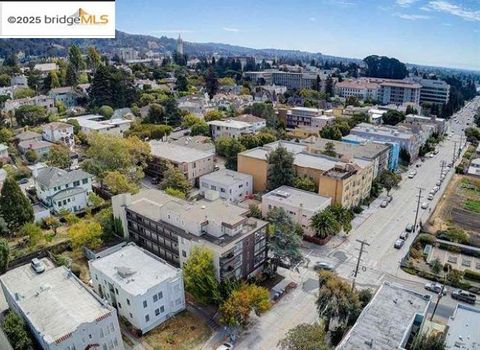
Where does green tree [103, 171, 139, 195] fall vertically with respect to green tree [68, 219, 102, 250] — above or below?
above

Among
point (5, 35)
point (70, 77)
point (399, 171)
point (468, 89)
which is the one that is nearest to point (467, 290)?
point (399, 171)

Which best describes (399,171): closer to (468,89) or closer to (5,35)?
(5,35)

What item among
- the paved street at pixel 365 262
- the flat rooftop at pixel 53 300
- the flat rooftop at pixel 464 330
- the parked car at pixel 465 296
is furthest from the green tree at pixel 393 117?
the flat rooftop at pixel 53 300

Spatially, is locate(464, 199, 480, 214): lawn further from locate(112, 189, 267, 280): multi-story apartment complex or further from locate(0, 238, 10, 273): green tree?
locate(0, 238, 10, 273): green tree

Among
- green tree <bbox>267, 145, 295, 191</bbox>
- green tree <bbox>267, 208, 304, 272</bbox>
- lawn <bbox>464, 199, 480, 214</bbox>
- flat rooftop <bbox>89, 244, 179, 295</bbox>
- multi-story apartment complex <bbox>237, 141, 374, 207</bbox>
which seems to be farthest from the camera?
lawn <bbox>464, 199, 480, 214</bbox>

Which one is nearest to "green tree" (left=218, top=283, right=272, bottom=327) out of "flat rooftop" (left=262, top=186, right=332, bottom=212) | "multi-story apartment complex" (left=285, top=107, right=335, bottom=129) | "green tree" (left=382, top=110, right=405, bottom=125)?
"flat rooftop" (left=262, top=186, right=332, bottom=212)

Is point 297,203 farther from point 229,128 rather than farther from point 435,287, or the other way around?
point 229,128

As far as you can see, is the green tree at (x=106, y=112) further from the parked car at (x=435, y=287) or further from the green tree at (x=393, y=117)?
the parked car at (x=435, y=287)
